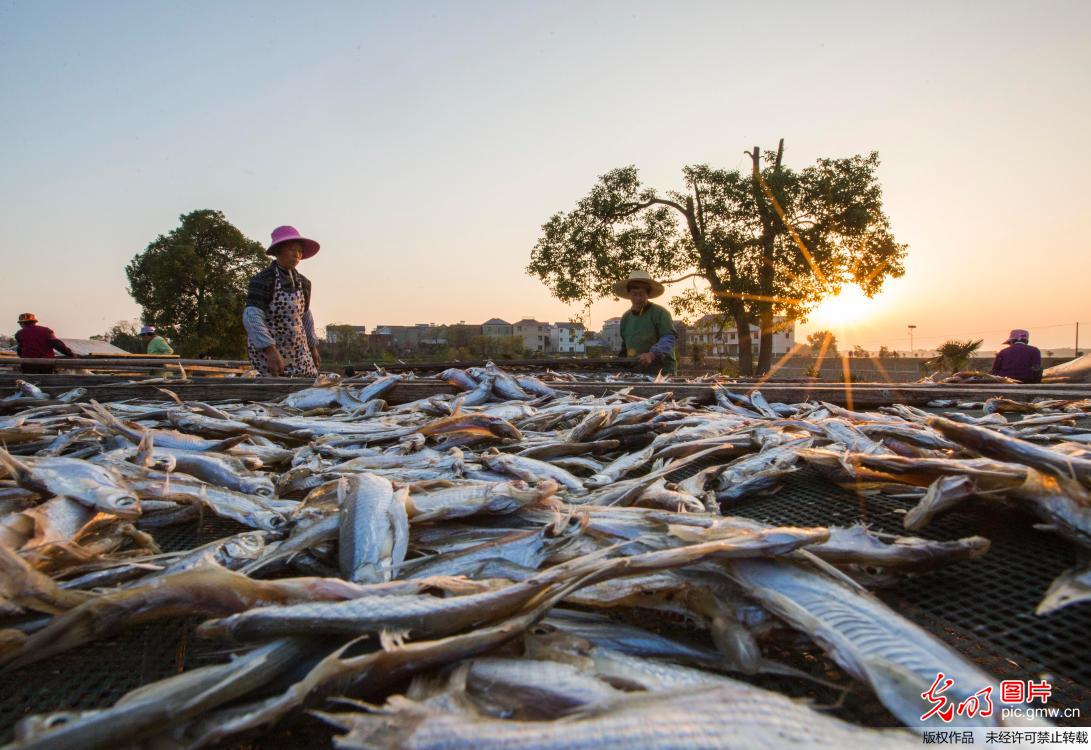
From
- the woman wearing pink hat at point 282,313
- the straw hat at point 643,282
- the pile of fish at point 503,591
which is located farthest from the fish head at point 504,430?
the straw hat at point 643,282

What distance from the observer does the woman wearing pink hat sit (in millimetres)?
6004

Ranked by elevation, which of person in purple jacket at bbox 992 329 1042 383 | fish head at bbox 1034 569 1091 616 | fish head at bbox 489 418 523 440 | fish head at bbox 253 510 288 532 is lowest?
fish head at bbox 253 510 288 532

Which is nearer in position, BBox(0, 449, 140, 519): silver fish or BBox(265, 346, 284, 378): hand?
BBox(0, 449, 140, 519): silver fish

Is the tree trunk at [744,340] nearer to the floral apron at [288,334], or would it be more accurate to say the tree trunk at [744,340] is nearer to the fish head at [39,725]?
the floral apron at [288,334]

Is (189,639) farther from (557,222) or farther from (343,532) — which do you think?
(557,222)

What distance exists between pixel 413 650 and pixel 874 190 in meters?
28.0

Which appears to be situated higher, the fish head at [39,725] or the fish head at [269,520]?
the fish head at [269,520]

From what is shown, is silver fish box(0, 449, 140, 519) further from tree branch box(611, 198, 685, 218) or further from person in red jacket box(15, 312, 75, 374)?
tree branch box(611, 198, 685, 218)

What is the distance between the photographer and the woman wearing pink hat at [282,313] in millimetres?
6004

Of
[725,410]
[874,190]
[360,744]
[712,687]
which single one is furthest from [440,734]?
[874,190]

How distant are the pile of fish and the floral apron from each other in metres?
4.02

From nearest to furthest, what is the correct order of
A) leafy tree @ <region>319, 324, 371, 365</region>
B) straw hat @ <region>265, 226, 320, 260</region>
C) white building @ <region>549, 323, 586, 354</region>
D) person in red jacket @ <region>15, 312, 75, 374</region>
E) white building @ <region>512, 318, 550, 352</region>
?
1. straw hat @ <region>265, 226, 320, 260</region>
2. person in red jacket @ <region>15, 312, 75, 374</region>
3. leafy tree @ <region>319, 324, 371, 365</region>
4. white building @ <region>512, 318, 550, 352</region>
5. white building @ <region>549, 323, 586, 354</region>

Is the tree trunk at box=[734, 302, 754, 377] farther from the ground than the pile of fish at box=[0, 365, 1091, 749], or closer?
farther from the ground

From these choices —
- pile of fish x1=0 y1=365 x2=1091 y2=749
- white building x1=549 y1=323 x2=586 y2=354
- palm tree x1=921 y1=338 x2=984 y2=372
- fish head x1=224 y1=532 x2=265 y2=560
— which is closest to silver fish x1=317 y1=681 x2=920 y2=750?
pile of fish x1=0 y1=365 x2=1091 y2=749
